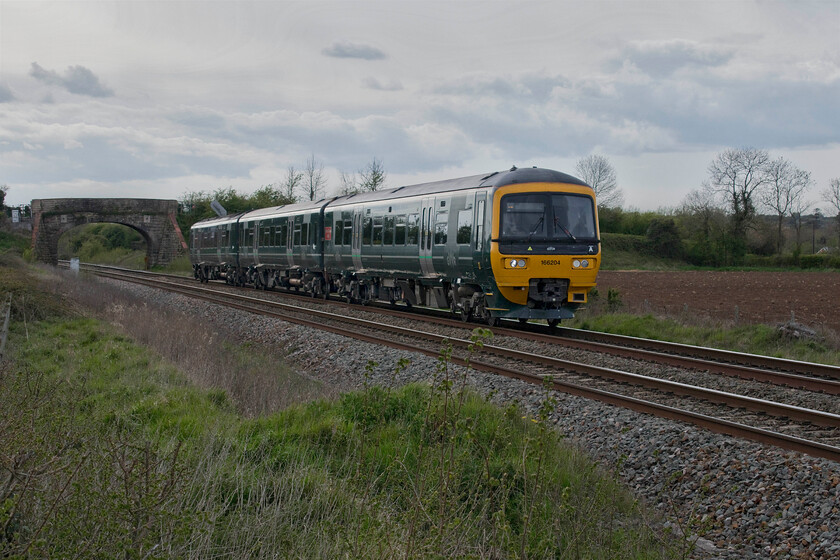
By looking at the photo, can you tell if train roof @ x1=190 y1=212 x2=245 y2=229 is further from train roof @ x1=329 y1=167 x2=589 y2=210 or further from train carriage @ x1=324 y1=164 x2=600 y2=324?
train carriage @ x1=324 y1=164 x2=600 y2=324

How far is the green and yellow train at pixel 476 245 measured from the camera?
14.6 m

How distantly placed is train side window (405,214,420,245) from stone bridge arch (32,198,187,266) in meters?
41.6

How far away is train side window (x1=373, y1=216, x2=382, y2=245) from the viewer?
64.0 feet

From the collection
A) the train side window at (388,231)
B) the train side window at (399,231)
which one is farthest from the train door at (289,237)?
the train side window at (399,231)

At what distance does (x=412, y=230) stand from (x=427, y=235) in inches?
33.1

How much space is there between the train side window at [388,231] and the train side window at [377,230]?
0.27 meters

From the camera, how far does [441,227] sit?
54.0 ft

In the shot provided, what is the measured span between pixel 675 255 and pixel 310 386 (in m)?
61.4

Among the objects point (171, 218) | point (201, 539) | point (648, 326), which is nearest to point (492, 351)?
point (648, 326)

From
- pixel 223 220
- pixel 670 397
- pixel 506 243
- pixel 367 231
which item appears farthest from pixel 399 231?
pixel 223 220

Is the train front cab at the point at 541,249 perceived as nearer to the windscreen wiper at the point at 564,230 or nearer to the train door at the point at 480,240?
the windscreen wiper at the point at 564,230

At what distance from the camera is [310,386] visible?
10117mm

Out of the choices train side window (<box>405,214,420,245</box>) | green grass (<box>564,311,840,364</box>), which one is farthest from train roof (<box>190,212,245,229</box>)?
green grass (<box>564,311,840,364</box>)

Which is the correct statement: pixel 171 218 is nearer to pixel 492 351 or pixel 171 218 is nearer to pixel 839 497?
pixel 492 351
